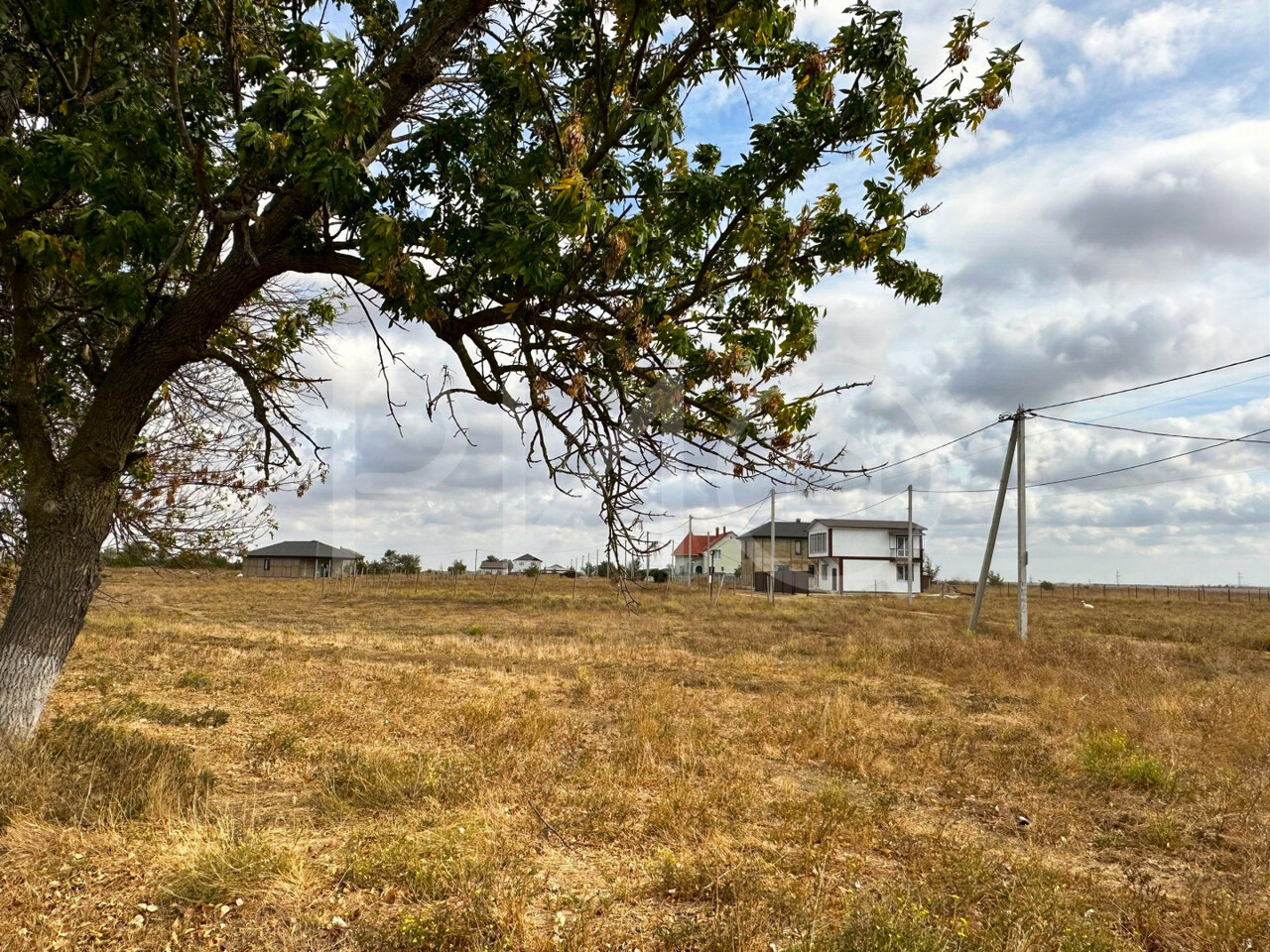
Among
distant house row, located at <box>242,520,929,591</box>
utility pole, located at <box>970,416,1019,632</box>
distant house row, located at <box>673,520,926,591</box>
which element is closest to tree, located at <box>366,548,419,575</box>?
distant house row, located at <box>242,520,929,591</box>

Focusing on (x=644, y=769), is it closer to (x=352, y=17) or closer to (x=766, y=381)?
(x=766, y=381)

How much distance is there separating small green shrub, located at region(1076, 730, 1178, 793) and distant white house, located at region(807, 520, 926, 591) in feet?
181

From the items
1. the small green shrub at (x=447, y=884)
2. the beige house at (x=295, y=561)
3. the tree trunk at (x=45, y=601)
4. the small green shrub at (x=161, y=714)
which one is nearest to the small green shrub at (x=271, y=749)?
the small green shrub at (x=161, y=714)

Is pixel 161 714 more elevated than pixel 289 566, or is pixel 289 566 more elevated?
pixel 289 566

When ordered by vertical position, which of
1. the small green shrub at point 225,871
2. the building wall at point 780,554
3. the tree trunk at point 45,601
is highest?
the building wall at point 780,554

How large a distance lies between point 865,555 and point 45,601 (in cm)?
6200

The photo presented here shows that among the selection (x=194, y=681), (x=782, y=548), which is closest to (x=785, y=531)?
(x=782, y=548)

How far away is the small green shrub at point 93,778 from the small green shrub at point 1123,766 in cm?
857

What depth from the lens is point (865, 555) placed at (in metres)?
62.9

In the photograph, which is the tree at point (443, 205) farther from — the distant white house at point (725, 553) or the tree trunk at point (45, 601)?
the distant white house at point (725, 553)

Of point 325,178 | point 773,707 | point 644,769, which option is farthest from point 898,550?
point 325,178

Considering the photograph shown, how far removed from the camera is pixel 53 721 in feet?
24.7

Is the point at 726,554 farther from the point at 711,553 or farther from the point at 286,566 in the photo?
the point at 286,566

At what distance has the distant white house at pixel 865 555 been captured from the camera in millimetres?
62500
